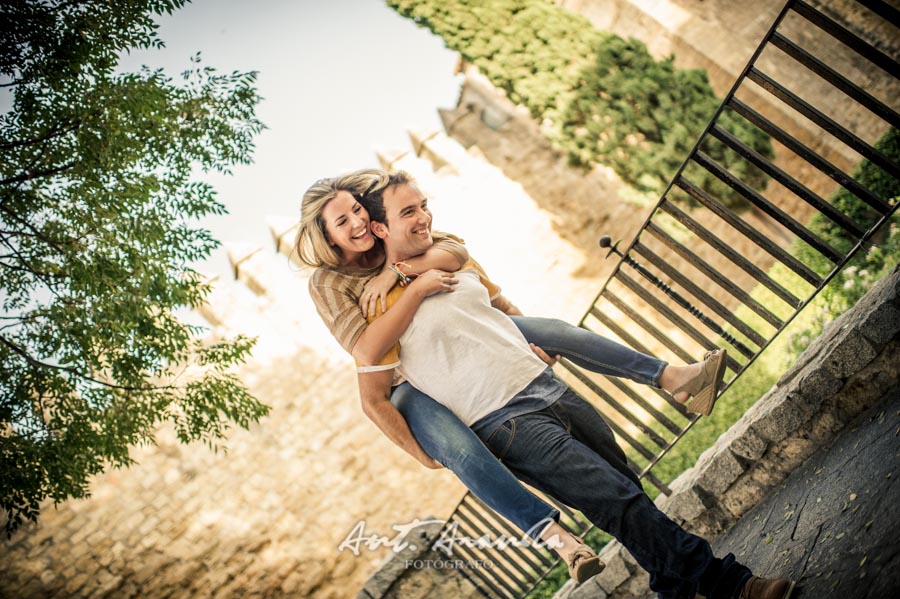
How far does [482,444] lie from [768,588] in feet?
3.73

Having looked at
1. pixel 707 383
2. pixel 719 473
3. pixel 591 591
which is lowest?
pixel 591 591

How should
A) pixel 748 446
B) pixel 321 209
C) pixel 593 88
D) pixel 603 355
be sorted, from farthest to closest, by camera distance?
pixel 593 88 < pixel 748 446 < pixel 603 355 < pixel 321 209

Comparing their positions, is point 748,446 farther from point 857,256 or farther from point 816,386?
point 857,256

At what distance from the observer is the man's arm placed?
91.5 inches

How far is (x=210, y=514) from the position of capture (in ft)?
20.5

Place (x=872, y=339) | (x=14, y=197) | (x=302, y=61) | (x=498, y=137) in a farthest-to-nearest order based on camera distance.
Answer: (x=498, y=137) < (x=302, y=61) < (x=14, y=197) < (x=872, y=339)

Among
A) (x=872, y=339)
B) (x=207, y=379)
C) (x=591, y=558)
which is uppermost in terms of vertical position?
(x=872, y=339)

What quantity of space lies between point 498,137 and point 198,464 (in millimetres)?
6797

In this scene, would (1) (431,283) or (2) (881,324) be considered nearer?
(1) (431,283)

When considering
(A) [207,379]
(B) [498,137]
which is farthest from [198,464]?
(B) [498,137]

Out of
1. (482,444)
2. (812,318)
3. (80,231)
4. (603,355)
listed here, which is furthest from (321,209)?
(812,318)

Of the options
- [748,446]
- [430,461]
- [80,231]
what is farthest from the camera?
[80,231]

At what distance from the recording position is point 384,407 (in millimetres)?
2352

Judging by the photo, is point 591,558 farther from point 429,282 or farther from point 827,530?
point 429,282
